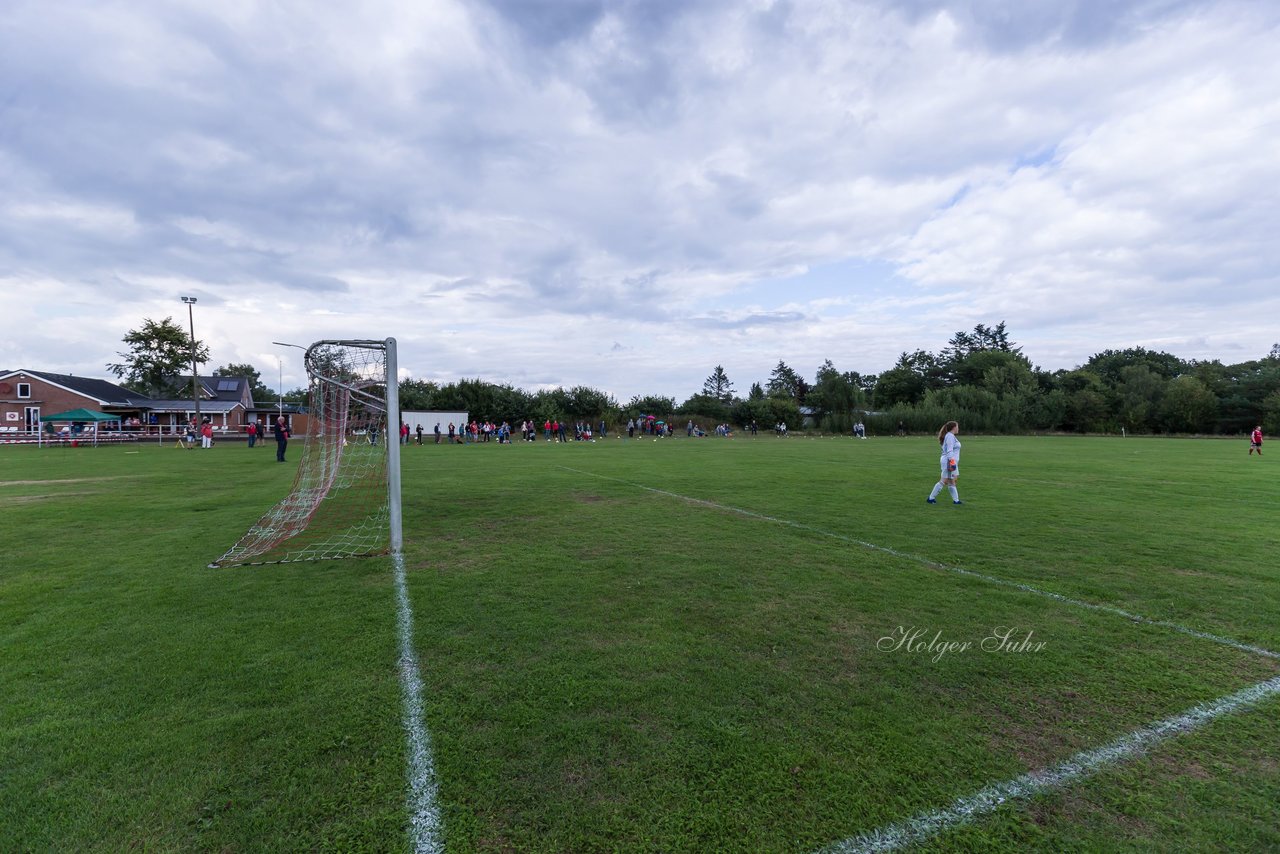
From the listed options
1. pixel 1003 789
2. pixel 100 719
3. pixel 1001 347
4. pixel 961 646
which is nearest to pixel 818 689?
pixel 1003 789

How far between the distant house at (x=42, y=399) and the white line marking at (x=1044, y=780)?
6062 cm

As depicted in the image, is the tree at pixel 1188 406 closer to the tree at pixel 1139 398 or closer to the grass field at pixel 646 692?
the tree at pixel 1139 398

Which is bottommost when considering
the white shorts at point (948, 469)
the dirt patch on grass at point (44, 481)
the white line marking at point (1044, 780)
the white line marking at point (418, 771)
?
the white line marking at point (1044, 780)

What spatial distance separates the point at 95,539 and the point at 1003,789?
10950 mm

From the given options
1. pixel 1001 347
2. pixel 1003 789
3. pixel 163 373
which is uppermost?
pixel 1001 347

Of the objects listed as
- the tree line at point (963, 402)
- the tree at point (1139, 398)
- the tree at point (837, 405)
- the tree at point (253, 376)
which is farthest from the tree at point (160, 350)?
the tree at point (1139, 398)

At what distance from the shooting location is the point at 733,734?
3.29 metres

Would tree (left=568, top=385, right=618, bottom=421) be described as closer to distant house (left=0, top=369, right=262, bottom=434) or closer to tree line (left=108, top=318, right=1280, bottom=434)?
Answer: tree line (left=108, top=318, right=1280, bottom=434)

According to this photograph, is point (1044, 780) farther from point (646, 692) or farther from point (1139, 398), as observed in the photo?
point (1139, 398)

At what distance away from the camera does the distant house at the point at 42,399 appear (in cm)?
4534

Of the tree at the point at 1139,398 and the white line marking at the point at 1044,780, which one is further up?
the tree at the point at 1139,398

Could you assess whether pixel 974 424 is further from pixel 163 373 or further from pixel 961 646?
pixel 163 373

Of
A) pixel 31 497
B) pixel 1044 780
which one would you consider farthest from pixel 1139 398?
pixel 31 497

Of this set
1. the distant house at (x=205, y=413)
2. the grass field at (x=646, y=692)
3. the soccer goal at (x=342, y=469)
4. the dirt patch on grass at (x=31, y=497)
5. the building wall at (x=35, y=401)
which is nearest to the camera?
the grass field at (x=646, y=692)
